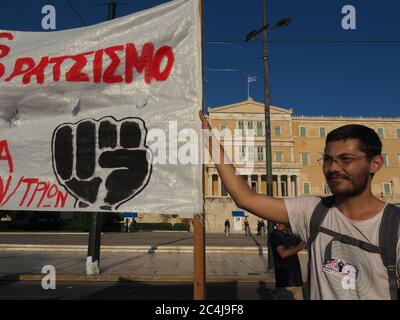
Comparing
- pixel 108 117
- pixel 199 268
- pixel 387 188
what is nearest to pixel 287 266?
pixel 199 268

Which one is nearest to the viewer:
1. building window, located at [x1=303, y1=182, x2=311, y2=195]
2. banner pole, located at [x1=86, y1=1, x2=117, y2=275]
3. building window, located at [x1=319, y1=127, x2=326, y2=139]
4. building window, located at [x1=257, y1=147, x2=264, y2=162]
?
banner pole, located at [x1=86, y1=1, x2=117, y2=275]

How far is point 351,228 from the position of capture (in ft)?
6.03

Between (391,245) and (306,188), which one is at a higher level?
(391,245)

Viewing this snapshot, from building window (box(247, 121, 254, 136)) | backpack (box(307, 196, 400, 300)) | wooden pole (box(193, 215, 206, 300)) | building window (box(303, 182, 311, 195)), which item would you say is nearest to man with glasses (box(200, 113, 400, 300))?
backpack (box(307, 196, 400, 300))

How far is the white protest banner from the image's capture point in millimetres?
3010

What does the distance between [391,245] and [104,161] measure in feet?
7.37

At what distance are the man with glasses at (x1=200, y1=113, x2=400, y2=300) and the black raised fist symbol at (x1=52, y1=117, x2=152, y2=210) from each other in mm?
1546

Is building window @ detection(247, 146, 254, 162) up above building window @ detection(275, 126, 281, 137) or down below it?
below

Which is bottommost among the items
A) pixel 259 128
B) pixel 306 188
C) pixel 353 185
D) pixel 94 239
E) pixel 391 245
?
pixel 94 239

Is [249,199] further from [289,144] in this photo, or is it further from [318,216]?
[289,144]

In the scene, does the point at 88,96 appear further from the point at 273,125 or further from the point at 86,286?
the point at 273,125

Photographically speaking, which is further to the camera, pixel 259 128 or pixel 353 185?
pixel 259 128

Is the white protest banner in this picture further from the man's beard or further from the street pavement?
the street pavement
